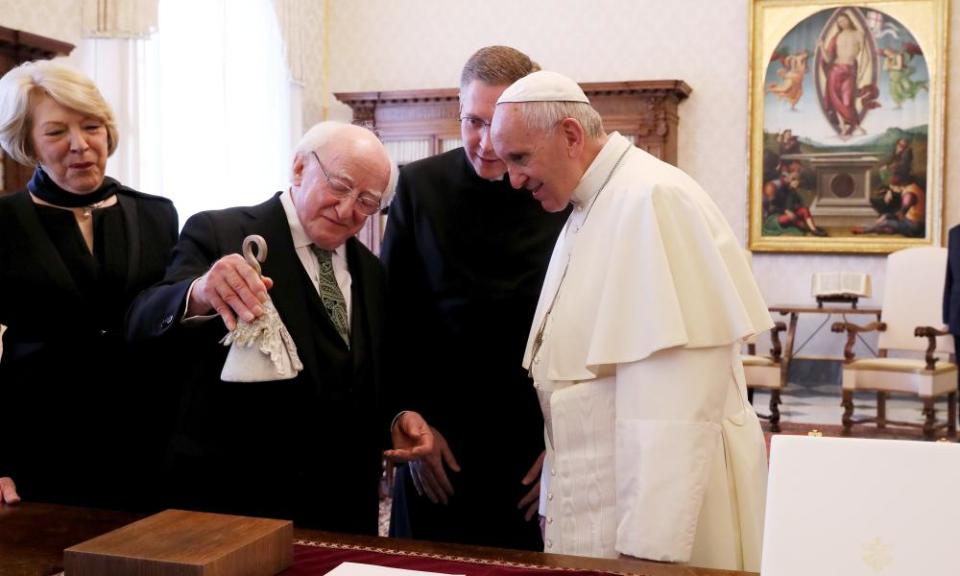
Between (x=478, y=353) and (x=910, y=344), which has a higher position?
(x=478, y=353)

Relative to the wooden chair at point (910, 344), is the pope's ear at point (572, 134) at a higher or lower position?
higher

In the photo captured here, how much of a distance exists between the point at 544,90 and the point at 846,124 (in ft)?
31.0

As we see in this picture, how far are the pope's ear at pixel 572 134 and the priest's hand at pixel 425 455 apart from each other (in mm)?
864

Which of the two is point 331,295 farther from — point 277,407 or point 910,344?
point 910,344

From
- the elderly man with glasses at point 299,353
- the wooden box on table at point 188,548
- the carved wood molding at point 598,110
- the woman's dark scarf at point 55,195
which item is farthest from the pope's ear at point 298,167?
the carved wood molding at point 598,110

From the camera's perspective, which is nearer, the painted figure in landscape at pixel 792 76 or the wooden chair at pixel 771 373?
the wooden chair at pixel 771 373

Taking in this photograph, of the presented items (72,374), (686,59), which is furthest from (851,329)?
(72,374)

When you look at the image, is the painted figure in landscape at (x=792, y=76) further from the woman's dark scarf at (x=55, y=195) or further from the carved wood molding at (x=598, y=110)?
the woman's dark scarf at (x=55, y=195)

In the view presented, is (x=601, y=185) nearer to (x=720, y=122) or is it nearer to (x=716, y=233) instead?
(x=716, y=233)

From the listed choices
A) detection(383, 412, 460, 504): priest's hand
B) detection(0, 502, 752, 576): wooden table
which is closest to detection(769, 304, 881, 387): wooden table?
detection(383, 412, 460, 504): priest's hand

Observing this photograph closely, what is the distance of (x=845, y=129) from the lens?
10.8 m

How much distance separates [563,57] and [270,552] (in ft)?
33.9

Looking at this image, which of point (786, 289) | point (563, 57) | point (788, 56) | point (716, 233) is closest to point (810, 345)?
point (786, 289)

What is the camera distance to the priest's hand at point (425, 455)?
8.66 feet
